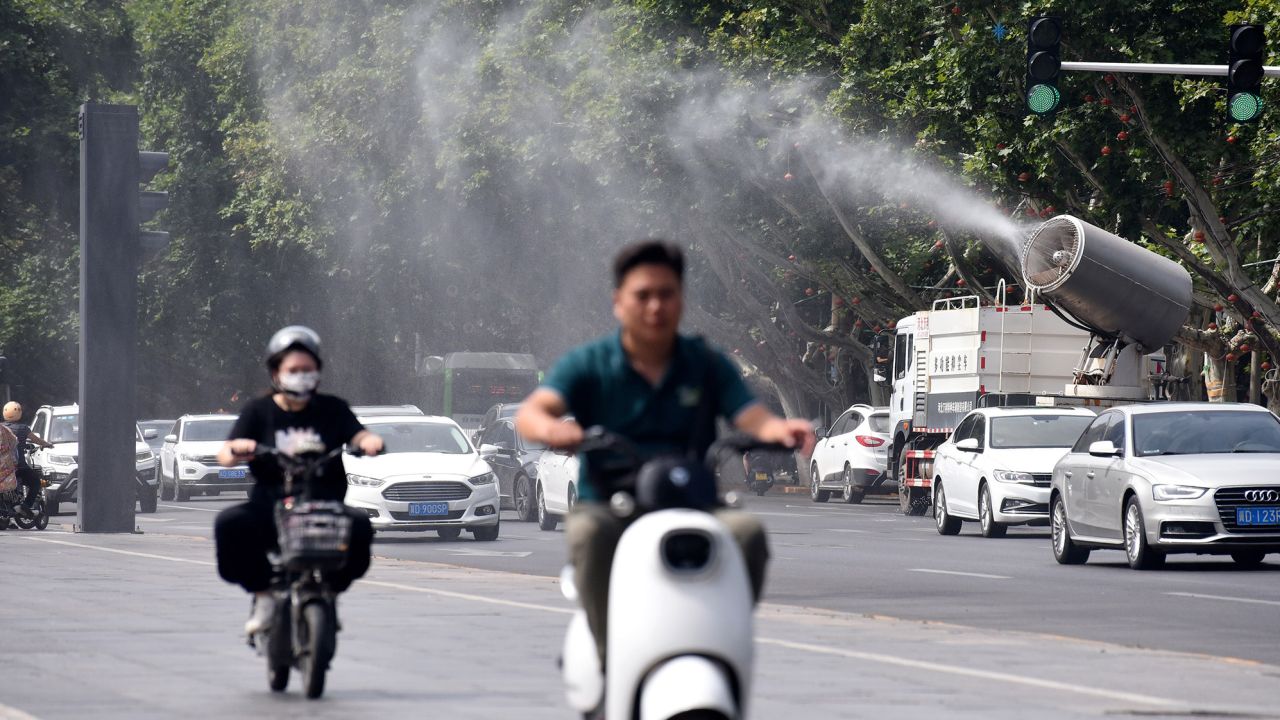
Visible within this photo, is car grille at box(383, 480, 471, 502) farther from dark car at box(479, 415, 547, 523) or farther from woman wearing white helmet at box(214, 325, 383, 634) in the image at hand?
woman wearing white helmet at box(214, 325, 383, 634)

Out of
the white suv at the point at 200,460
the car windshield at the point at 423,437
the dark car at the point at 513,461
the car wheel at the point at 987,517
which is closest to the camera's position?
the car wheel at the point at 987,517

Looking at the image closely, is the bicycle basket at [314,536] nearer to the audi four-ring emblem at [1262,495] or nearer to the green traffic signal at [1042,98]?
the audi four-ring emblem at [1262,495]

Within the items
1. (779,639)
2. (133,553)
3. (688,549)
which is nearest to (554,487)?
(133,553)

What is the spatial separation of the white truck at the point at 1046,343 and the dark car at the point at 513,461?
6.13 m

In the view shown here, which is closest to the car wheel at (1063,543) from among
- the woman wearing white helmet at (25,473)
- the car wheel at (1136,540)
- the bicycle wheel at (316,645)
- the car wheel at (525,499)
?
the car wheel at (1136,540)

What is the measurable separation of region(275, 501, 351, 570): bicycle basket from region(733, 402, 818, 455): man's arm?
321cm

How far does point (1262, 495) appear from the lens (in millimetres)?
18875

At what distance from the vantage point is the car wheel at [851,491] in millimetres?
39562

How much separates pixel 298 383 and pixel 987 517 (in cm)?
1788

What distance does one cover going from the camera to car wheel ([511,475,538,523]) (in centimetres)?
3177

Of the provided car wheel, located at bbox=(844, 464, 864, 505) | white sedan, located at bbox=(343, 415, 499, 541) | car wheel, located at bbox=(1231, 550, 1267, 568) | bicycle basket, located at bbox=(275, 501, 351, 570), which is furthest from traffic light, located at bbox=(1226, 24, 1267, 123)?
car wheel, located at bbox=(844, 464, 864, 505)

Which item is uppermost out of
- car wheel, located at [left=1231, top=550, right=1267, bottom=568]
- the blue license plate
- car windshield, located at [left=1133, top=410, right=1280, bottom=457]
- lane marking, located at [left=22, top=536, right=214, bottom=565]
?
car windshield, located at [left=1133, top=410, right=1280, bottom=457]

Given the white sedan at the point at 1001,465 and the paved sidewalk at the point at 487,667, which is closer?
the paved sidewalk at the point at 487,667

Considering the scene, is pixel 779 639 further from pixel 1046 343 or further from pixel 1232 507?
pixel 1046 343
